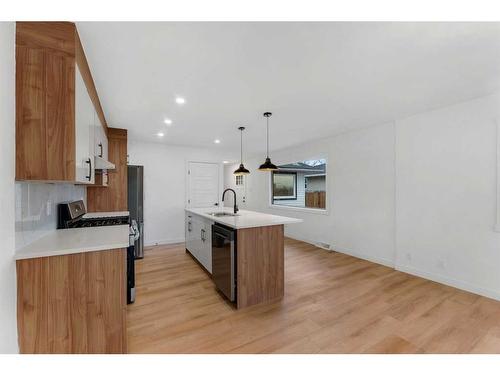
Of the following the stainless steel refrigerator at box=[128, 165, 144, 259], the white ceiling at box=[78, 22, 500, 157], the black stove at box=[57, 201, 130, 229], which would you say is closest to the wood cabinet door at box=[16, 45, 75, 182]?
the white ceiling at box=[78, 22, 500, 157]

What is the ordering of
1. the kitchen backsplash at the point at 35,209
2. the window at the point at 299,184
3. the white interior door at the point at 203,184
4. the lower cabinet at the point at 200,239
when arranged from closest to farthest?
the kitchen backsplash at the point at 35,209 < the lower cabinet at the point at 200,239 < the window at the point at 299,184 < the white interior door at the point at 203,184

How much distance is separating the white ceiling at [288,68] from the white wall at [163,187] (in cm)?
171

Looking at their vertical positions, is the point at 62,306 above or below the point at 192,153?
below

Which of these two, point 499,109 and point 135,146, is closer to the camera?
point 499,109

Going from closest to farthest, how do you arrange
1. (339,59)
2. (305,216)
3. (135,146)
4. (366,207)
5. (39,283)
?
(39,283) < (339,59) < (366,207) < (135,146) < (305,216)

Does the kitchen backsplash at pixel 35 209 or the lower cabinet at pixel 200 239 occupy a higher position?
the kitchen backsplash at pixel 35 209

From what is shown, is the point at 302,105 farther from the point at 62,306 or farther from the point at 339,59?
the point at 62,306

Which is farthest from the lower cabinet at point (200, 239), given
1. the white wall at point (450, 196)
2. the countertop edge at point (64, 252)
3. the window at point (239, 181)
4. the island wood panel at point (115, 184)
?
the window at point (239, 181)

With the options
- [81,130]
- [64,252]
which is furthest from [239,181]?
[64,252]

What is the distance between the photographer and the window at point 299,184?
5.16m

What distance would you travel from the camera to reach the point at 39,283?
130 cm

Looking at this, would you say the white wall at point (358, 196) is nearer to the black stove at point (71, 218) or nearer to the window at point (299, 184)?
the window at point (299, 184)

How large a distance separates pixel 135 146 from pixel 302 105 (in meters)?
3.84

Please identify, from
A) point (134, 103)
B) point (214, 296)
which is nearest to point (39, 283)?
point (214, 296)
